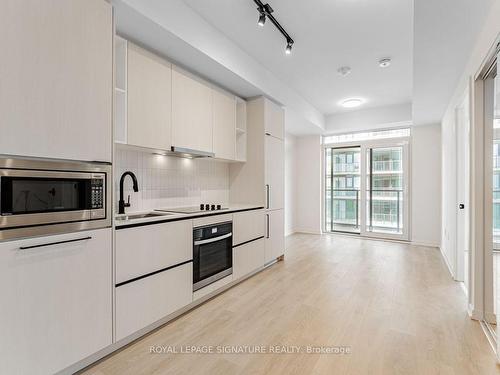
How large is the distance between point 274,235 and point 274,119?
173 cm

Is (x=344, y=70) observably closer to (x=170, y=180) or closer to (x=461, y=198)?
(x=461, y=198)

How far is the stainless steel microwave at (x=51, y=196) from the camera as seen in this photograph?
→ 1375 mm

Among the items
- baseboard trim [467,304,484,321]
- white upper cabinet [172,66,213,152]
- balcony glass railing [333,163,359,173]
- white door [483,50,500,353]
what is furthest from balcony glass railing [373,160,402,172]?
white upper cabinet [172,66,213,152]

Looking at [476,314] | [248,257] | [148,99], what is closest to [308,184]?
[248,257]

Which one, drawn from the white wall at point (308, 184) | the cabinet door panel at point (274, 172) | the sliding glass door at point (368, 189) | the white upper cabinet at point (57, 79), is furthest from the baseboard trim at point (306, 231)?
the white upper cabinet at point (57, 79)

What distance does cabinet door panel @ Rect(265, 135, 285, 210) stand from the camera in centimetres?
373

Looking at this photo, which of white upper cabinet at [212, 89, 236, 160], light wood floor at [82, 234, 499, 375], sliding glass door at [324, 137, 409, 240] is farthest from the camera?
sliding glass door at [324, 137, 409, 240]

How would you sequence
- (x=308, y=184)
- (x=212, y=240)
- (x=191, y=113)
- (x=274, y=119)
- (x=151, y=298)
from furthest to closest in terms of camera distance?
(x=308, y=184) → (x=274, y=119) → (x=191, y=113) → (x=212, y=240) → (x=151, y=298)

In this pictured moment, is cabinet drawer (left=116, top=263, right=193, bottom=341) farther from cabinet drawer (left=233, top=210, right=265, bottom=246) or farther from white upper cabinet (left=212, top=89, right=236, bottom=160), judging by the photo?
white upper cabinet (left=212, top=89, right=236, bottom=160)

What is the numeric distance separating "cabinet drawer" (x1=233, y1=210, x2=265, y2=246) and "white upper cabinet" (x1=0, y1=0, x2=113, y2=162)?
1.68 metres

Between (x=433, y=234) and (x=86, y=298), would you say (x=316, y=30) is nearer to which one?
(x=86, y=298)

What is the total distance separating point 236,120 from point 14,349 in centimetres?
309

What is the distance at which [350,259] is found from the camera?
4.14m

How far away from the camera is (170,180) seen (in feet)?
10.0
